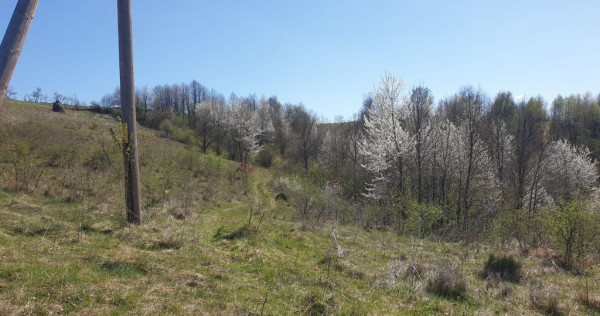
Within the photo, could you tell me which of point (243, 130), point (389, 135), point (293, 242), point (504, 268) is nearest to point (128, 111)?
point (293, 242)

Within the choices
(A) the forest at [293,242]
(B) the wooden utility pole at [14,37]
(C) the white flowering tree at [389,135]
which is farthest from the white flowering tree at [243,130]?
(B) the wooden utility pole at [14,37]

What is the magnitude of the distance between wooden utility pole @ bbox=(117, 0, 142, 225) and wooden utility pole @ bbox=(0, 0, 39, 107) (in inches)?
199

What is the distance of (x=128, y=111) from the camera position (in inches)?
279

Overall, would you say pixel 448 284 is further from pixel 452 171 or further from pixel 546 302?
pixel 452 171

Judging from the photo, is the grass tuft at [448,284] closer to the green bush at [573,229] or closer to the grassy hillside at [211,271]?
the grassy hillside at [211,271]

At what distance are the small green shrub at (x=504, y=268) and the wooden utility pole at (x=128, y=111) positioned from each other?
25.8 ft

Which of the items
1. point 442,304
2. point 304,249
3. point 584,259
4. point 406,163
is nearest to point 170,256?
point 304,249

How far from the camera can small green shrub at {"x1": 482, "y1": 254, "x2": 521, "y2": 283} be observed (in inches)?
298

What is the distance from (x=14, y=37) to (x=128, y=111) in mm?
5182

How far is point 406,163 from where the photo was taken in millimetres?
24188

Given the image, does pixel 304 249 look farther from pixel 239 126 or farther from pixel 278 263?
pixel 239 126

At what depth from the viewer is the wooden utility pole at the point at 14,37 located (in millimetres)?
2166

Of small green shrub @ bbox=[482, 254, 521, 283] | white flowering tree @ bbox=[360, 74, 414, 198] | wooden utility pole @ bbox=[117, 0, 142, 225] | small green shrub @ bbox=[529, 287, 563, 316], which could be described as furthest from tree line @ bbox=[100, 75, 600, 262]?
wooden utility pole @ bbox=[117, 0, 142, 225]

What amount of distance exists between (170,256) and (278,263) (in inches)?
76.0
